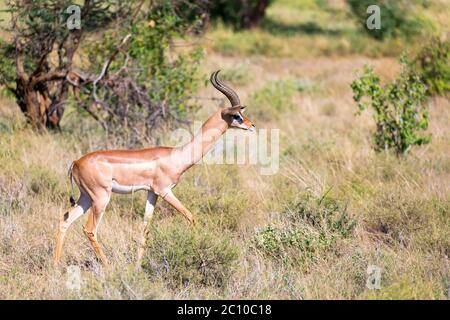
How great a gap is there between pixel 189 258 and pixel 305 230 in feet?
3.78

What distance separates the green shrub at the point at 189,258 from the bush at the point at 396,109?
411 centimetres

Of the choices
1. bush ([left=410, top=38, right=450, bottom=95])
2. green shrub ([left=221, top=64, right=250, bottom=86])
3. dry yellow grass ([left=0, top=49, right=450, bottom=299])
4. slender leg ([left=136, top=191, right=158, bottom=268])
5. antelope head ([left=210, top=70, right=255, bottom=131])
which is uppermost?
antelope head ([left=210, top=70, right=255, bottom=131])

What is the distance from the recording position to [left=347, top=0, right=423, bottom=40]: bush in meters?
21.8

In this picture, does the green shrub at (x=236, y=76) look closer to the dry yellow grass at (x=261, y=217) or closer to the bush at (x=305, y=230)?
the dry yellow grass at (x=261, y=217)

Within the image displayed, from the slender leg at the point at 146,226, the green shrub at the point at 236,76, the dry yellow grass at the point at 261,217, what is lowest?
the green shrub at the point at 236,76

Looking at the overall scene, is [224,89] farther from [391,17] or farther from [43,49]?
[391,17]

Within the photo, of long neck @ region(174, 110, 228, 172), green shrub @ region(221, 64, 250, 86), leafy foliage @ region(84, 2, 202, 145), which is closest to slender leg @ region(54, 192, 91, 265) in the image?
long neck @ region(174, 110, 228, 172)

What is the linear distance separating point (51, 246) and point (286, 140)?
494cm

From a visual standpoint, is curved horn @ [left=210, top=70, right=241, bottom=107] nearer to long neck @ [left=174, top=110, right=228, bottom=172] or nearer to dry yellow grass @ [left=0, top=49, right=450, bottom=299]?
long neck @ [left=174, top=110, right=228, bottom=172]

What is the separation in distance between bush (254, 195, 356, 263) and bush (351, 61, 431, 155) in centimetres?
249

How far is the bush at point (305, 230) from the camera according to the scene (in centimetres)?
599

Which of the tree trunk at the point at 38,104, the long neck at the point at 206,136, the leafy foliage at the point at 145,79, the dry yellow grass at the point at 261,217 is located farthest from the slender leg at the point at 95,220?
the tree trunk at the point at 38,104

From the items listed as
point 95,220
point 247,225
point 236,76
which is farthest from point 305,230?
point 236,76
